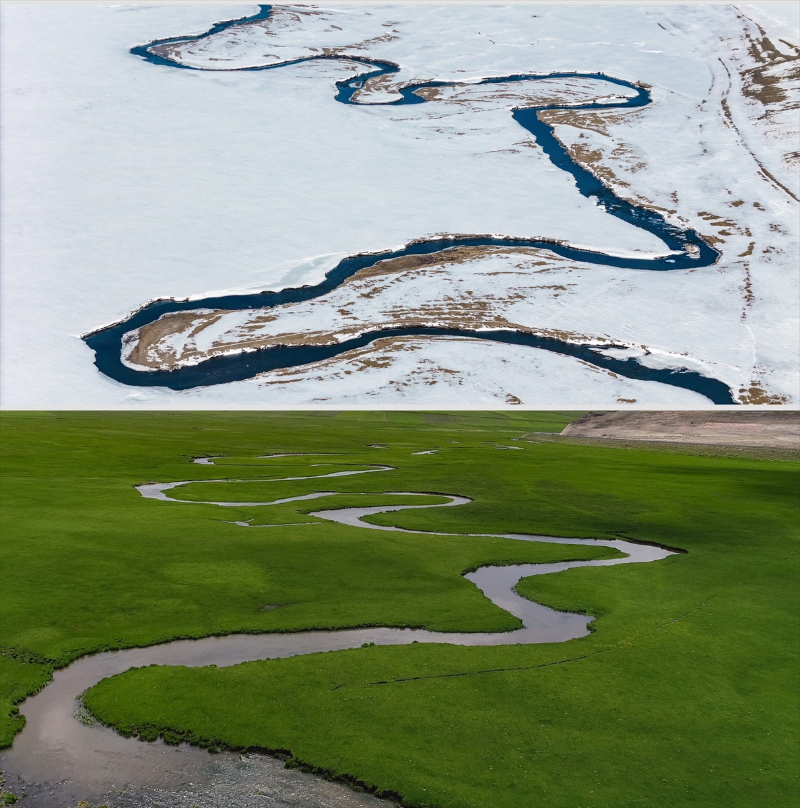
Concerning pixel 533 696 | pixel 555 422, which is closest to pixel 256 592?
pixel 533 696

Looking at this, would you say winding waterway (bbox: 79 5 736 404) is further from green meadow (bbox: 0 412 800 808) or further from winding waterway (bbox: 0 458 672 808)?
winding waterway (bbox: 0 458 672 808)

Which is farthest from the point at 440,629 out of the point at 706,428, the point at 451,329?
the point at 706,428

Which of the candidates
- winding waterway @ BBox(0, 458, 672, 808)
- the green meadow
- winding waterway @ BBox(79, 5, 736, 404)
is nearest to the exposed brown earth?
the green meadow

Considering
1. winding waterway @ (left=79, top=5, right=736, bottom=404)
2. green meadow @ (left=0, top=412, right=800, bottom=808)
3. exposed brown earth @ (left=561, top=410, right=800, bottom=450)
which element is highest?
winding waterway @ (left=79, top=5, right=736, bottom=404)

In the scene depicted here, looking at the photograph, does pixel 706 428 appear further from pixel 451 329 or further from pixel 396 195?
pixel 451 329

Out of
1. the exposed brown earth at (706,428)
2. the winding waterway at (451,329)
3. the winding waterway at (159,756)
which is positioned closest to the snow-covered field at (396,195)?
the winding waterway at (451,329)

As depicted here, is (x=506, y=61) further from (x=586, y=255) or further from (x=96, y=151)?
(x=96, y=151)
